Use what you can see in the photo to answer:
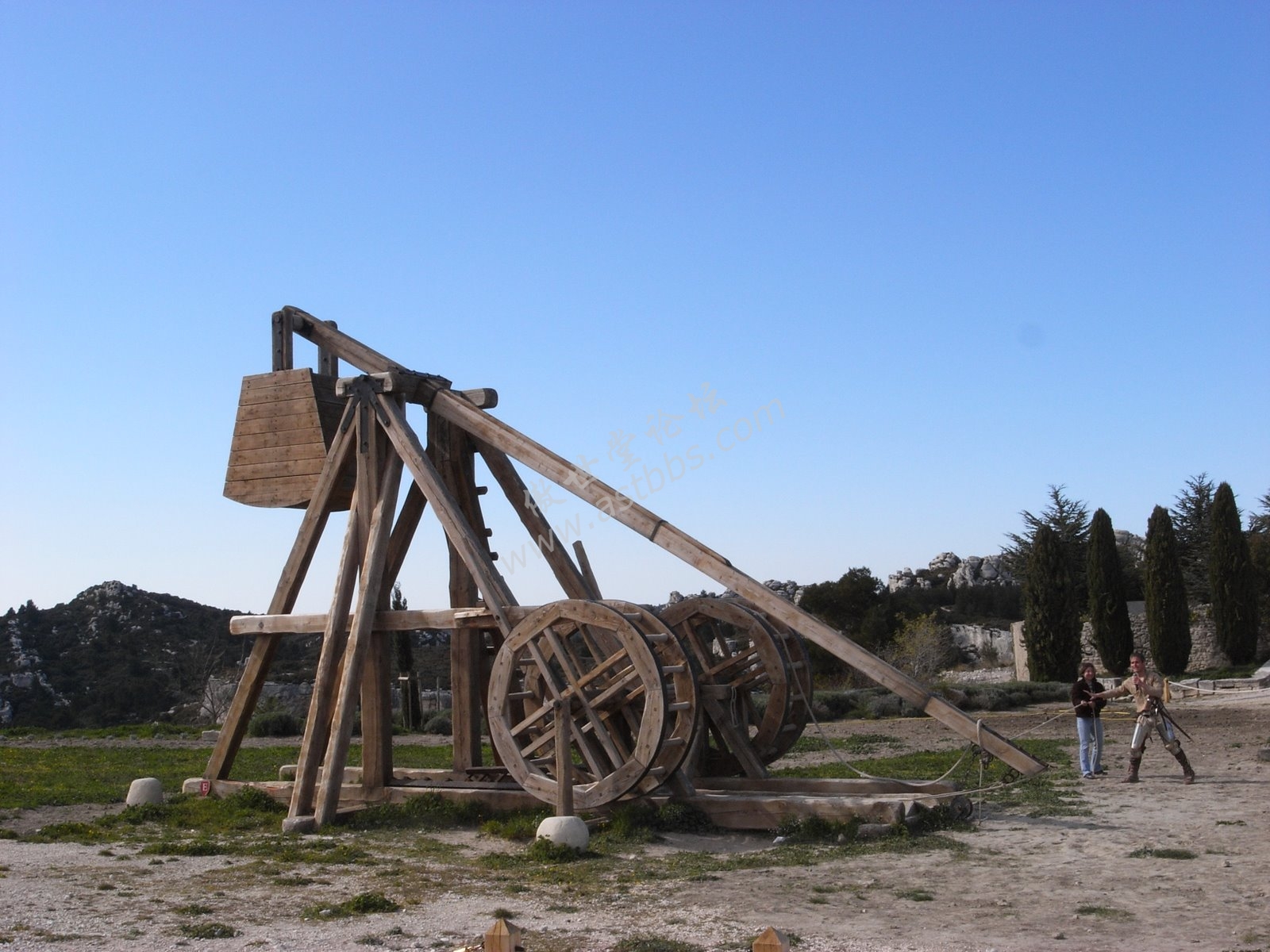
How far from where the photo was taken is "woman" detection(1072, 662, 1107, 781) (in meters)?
12.2

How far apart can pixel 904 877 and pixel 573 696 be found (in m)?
3.16

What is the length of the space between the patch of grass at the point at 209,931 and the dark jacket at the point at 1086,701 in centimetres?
870

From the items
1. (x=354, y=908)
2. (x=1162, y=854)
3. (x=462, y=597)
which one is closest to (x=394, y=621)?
(x=462, y=597)

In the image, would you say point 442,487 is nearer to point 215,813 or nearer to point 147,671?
point 215,813

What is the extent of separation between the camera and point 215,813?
10.8 metres

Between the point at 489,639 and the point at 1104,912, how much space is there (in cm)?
713

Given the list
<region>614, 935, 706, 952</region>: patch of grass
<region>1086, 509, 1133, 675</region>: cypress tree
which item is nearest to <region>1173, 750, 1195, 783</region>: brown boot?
<region>614, 935, 706, 952</region>: patch of grass

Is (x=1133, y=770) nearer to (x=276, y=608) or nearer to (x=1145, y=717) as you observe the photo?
(x=1145, y=717)

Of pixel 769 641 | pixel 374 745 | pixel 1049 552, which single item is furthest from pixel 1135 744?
pixel 1049 552

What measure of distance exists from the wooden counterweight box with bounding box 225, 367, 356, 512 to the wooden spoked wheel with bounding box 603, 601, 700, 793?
3.75m

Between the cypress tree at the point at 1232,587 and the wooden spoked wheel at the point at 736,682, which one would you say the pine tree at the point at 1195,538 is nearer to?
the cypress tree at the point at 1232,587

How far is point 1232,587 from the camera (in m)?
33.7

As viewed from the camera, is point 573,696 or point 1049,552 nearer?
point 573,696

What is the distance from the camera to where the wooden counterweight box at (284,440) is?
38.9 feet
